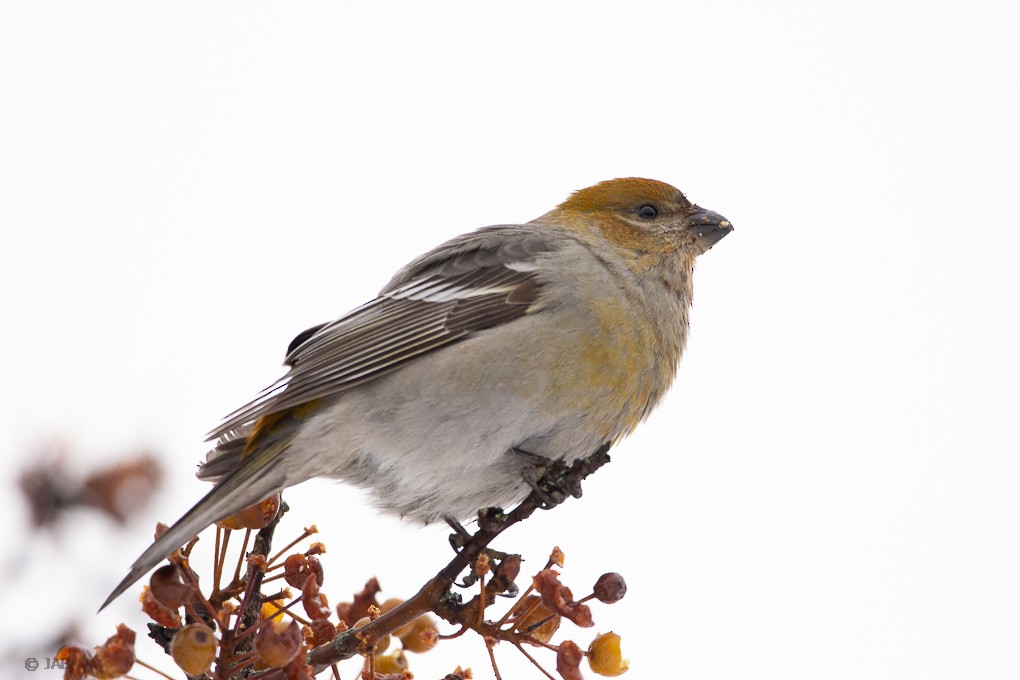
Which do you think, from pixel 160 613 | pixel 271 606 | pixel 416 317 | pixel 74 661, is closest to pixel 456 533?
pixel 416 317

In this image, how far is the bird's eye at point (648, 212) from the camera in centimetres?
542

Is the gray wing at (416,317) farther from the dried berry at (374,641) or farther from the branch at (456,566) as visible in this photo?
the dried berry at (374,641)

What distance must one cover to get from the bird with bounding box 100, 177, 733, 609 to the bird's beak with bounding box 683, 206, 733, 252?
856 mm

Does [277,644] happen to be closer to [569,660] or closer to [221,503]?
[221,503]

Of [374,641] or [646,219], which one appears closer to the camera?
[374,641]

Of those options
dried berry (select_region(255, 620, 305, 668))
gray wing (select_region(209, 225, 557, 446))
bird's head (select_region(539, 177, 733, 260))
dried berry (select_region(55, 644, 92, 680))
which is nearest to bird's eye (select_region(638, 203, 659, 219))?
bird's head (select_region(539, 177, 733, 260))

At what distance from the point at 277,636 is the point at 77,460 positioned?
665 millimetres

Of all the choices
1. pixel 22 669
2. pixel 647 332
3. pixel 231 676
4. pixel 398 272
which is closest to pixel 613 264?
pixel 647 332

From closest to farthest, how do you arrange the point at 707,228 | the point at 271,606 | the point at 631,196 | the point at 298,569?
1. the point at 298,569
2. the point at 271,606
3. the point at 707,228
4. the point at 631,196

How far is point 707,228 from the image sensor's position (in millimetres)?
5352

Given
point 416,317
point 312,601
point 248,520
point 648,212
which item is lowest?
point 312,601

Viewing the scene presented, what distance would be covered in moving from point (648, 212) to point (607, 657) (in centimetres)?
289

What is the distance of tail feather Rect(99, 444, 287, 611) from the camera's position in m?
2.91

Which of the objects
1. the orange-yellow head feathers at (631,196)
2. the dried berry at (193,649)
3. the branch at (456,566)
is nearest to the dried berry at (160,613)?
the dried berry at (193,649)
